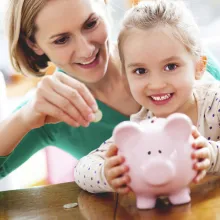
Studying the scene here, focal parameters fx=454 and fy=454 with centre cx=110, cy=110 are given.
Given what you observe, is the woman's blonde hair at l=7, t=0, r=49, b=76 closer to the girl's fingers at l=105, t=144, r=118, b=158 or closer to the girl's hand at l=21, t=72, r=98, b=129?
the girl's hand at l=21, t=72, r=98, b=129

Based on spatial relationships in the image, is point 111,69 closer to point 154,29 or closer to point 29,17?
point 29,17

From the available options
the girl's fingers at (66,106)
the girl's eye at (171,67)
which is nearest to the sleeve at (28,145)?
the girl's fingers at (66,106)

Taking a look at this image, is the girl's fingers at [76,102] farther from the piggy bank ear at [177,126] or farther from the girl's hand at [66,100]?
the piggy bank ear at [177,126]

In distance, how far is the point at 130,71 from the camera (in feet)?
2.99

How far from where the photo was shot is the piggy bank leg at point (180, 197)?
73 centimetres

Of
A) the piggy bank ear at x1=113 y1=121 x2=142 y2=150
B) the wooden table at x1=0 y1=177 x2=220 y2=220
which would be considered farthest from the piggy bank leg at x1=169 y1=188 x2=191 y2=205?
the piggy bank ear at x1=113 y1=121 x2=142 y2=150

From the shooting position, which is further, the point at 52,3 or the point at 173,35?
the point at 52,3

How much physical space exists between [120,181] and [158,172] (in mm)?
78

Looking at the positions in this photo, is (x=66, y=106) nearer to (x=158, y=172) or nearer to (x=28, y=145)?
(x=158, y=172)

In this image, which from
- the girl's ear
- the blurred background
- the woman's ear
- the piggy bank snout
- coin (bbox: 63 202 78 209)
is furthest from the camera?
the blurred background

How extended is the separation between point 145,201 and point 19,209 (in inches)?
9.7

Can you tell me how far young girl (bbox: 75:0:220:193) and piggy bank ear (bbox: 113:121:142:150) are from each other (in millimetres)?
80

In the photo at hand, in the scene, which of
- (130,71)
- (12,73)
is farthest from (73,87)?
(12,73)

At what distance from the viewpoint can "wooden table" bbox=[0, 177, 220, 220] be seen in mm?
710
